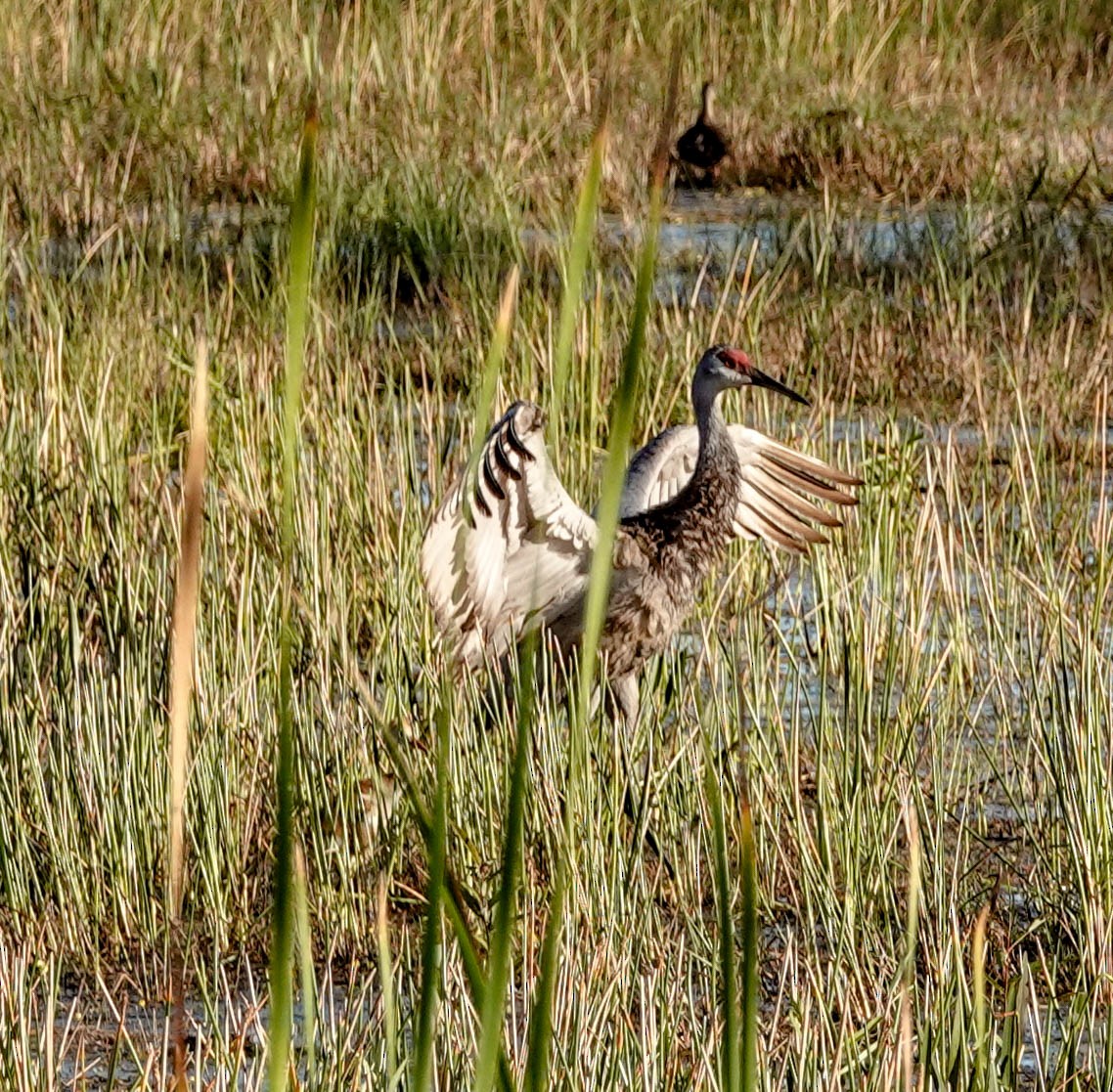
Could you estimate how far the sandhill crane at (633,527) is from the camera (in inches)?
138

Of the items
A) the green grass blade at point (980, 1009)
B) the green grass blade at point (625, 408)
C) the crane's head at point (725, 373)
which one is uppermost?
the green grass blade at point (625, 408)

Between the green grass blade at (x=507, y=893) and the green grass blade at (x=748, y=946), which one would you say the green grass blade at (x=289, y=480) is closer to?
the green grass blade at (x=507, y=893)

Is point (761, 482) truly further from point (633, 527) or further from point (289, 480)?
point (289, 480)

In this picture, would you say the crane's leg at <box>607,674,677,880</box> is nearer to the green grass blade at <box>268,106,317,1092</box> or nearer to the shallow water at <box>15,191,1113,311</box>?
the green grass blade at <box>268,106,317,1092</box>

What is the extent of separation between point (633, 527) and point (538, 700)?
53 cm

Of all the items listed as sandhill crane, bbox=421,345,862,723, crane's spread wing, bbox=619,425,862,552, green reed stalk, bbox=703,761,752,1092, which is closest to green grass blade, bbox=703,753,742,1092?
green reed stalk, bbox=703,761,752,1092

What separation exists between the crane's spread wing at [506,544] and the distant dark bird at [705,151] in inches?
234

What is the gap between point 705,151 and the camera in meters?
9.87

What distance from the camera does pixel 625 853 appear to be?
282 cm

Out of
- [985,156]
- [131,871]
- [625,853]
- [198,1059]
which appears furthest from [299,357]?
[985,156]

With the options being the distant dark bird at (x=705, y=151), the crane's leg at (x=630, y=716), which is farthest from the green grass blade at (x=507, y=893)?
the distant dark bird at (x=705, y=151)

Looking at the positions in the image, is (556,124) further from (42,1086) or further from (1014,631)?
(42,1086)

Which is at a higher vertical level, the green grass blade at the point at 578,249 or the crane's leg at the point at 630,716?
the green grass blade at the point at 578,249

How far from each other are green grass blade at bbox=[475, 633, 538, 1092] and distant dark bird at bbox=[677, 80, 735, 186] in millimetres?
8941
